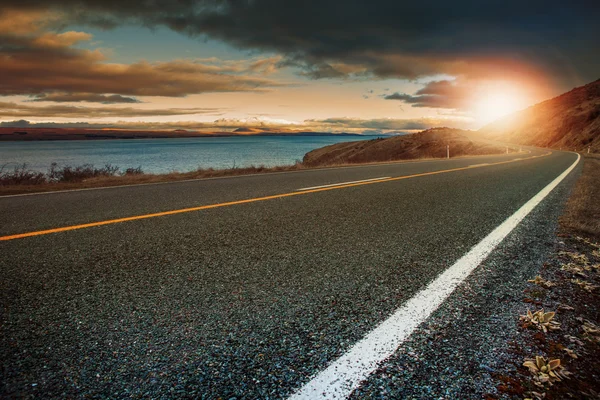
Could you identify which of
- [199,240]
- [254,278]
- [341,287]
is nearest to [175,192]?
[199,240]

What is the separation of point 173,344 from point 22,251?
2409mm

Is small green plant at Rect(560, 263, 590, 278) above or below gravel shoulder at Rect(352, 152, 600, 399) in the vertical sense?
above

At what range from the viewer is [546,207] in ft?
17.0

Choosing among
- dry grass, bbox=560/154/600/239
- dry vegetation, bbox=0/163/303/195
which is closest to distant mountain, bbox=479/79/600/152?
dry grass, bbox=560/154/600/239

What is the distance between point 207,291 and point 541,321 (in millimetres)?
1943

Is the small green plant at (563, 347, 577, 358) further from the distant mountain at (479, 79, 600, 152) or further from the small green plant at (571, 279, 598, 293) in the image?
the distant mountain at (479, 79, 600, 152)

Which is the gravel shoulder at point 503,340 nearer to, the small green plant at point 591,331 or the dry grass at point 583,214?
the small green plant at point 591,331

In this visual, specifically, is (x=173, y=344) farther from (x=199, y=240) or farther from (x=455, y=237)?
(x=455, y=237)

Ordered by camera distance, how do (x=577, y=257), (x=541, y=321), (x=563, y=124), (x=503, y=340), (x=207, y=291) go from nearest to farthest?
(x=503, y=340) → (x=541, y=321) → (x=207, y=291) → (x=577, y=257) → (x=563, y=124)

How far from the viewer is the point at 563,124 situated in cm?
7394

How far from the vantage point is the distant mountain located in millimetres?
60494

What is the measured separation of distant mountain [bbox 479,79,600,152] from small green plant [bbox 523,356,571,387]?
6063 centimetres

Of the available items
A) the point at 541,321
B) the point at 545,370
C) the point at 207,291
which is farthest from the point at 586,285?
the point at 207,291

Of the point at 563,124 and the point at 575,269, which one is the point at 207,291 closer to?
the point at 575,269
